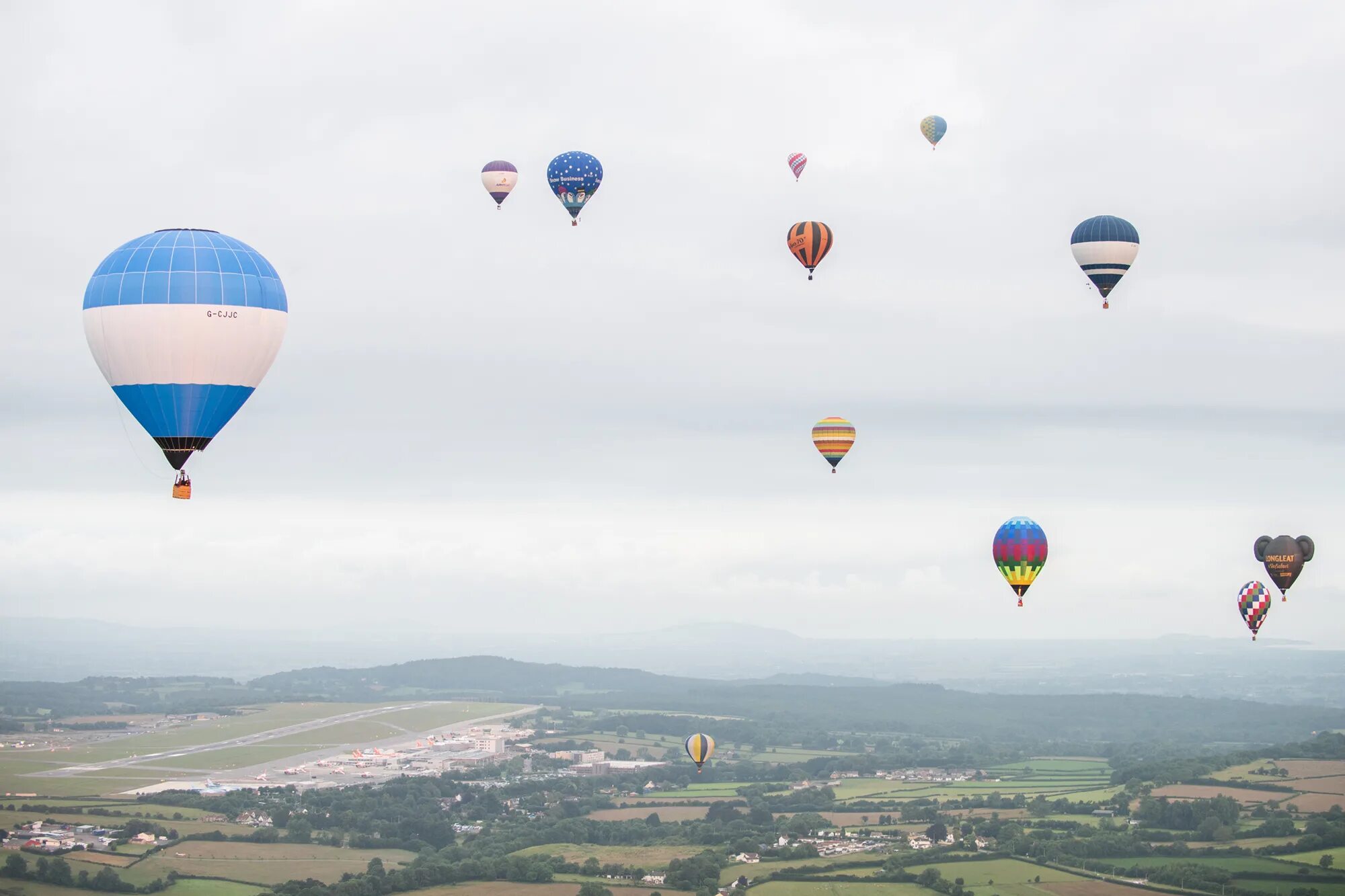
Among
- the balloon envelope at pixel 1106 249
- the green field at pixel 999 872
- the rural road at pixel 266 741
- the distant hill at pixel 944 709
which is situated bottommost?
the green field at pixel 999 872

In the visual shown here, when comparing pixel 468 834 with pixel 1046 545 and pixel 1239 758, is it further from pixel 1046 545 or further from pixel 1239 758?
pixel 1239 758

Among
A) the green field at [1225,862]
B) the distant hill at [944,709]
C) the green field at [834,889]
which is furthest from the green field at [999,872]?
the distant hill at [944,709]

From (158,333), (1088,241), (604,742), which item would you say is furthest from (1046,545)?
(604,742)

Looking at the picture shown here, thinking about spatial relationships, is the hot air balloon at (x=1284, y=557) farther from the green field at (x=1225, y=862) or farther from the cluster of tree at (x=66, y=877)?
the cluster of tree at (x=66, y=877)

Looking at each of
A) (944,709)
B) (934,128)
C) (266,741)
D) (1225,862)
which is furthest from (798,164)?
(944,709)

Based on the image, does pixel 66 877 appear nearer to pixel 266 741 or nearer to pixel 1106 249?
pixel 1106 249

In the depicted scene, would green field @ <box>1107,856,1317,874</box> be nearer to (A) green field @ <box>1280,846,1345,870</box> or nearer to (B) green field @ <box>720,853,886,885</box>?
(A) green field @ <box>1280,846,1345,870</box>
